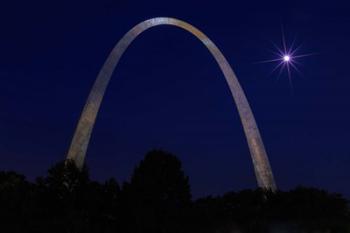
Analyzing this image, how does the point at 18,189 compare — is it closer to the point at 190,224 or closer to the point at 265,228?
the point at 190,224

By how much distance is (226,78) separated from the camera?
163 feet

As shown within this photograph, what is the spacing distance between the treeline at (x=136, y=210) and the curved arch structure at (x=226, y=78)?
2.93 m

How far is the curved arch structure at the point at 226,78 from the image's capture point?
4066 cm

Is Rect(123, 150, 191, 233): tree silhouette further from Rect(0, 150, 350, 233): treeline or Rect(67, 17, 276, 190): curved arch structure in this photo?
Rect(67, 17, 276, 190): curved arch structure

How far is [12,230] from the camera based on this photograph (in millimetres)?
26641

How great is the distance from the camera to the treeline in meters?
29.2

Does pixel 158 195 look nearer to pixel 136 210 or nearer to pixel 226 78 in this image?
pixel 136 210

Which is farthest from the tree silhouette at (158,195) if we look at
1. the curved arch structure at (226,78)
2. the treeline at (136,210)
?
the curved arch structure at (226,78)

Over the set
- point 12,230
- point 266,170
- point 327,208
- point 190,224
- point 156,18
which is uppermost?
point 156,18

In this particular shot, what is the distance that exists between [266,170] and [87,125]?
52.5 ft

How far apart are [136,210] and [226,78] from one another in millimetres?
21797

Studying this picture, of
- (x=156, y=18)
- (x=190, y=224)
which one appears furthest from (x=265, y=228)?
(x=156, y=18)

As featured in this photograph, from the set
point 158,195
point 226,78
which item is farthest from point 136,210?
point 226,78

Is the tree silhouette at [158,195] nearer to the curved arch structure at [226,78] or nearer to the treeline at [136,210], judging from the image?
the treeline at [136,210]
